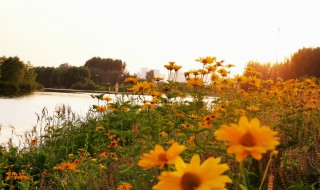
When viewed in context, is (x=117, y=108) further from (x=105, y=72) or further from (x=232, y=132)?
(x=105, y=72)

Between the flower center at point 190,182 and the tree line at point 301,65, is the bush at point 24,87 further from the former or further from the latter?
the flower center at point 190,182

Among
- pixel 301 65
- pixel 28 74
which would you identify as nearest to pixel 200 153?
pixel 301 65

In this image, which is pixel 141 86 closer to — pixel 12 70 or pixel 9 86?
pixel 9 86

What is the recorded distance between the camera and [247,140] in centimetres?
86

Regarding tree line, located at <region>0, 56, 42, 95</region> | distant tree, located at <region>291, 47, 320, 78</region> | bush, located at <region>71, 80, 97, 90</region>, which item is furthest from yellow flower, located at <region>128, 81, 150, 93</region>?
bush, located at <region>71, 80, 97, 90</region>

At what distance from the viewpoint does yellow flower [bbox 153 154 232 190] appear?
76cm

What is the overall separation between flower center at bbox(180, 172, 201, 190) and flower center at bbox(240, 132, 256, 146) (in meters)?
0.15

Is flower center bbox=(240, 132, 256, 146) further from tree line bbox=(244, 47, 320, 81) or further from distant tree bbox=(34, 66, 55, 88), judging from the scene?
distant tree bbox=(34, 66, 55, 88)

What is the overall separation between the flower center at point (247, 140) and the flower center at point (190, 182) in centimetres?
15

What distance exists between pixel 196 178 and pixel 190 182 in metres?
0.02

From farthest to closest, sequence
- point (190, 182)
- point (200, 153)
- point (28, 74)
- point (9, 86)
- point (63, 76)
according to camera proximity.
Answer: point (63, 76) < point (28, 74) < point (9, 86) < point (200, 153) < point (190, 182)

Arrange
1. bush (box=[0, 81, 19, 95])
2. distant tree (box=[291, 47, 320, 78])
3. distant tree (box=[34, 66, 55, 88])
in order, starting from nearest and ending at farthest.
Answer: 1. distant tree (box=[291, 47, 320, 78])
2. bush (box=[0, 81, 19, 95])
3. distant tree (box=[34, 66, 55, 88])

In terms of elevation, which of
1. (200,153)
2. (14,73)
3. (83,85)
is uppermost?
(14,73)

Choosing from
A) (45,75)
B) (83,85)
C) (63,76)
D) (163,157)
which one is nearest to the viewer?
(163,157)
